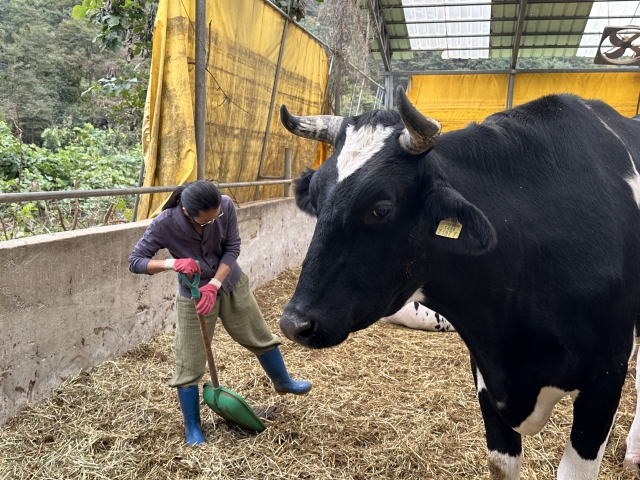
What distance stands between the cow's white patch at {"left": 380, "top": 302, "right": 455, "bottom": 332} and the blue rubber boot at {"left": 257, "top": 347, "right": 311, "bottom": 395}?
6.90ft

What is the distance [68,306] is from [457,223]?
2709mm

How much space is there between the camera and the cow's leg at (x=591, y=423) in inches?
91.9

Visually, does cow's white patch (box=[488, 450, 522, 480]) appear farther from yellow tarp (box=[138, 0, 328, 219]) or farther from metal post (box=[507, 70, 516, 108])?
metal post (box=[507, 70, 516, 108])

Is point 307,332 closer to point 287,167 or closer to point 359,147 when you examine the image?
point 359,147

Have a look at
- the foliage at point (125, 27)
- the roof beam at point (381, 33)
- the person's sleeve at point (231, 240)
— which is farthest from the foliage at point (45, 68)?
the person's sleeve at point (231, 240)

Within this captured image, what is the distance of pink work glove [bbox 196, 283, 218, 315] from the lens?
3066 mm

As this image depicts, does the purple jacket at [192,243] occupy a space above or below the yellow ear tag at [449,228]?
below

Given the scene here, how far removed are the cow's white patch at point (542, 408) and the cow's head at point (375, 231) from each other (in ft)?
2.34

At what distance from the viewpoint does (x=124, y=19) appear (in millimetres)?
6434

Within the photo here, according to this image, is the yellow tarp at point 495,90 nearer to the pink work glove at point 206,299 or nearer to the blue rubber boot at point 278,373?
the blue rubber boot at point 278,373

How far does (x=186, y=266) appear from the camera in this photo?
2.97 m

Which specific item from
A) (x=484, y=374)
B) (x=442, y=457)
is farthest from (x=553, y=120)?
(x=442, y=457)

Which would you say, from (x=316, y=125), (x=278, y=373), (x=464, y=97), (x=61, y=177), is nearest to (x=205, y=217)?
(x=316, y=125)

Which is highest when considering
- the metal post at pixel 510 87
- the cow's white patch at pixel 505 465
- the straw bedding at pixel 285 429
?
the metal post at pixel 510 87
